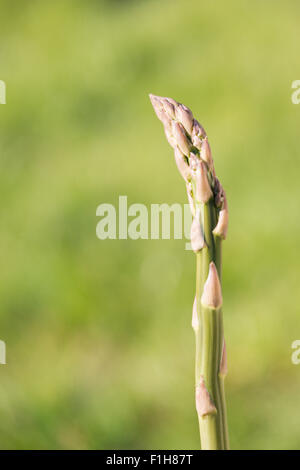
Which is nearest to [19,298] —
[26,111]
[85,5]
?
[26,111]

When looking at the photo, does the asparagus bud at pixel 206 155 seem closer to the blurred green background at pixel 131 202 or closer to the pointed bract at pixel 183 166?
the pointed bract at pixel 183 166

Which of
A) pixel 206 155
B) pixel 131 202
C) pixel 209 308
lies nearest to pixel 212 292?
pixel 209 308

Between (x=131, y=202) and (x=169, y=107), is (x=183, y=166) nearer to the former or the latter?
(x=169, y=107)

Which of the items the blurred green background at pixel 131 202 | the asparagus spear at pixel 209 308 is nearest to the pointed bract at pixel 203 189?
the asparagus spear at pixel 209 308

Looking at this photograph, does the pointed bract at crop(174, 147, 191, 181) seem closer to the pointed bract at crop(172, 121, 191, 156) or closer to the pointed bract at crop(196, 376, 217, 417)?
the pointed bract at crop(172, 121, 191, 156)

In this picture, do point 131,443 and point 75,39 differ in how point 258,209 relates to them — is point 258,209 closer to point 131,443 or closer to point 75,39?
point 131,443

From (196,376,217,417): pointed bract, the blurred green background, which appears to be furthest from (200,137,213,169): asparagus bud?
the blurred green background
